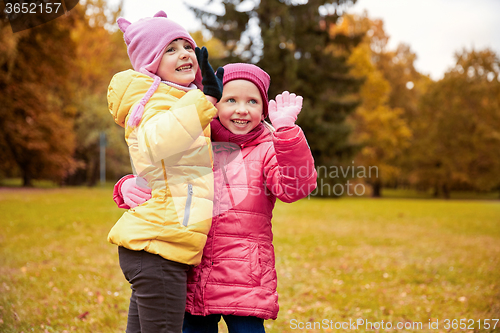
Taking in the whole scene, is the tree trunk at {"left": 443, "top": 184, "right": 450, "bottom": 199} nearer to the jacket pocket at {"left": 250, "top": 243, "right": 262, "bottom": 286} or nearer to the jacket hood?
the jacket pocket at {"left": 250, "top": 243, "right": 262, "bottom": 286}

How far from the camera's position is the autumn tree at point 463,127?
1093 inches

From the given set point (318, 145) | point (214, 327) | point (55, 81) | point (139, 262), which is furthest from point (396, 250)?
point (55, 81)

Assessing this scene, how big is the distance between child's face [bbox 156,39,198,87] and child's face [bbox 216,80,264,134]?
0.62 ft

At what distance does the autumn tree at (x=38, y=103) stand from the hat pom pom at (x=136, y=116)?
1465cm

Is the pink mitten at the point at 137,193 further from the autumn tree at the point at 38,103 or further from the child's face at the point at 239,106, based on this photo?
the autumn tree at the point at 38,103

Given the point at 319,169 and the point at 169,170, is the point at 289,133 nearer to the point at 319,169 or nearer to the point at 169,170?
the point at 169,170

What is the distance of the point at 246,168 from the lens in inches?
77.0

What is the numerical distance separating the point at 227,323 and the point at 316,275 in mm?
3916

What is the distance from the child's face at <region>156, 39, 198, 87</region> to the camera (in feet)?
5.85

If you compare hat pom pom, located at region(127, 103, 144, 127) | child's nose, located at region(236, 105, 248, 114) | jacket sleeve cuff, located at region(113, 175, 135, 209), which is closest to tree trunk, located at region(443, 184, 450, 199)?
child's nose, located at region(236, 105, 248, 114)

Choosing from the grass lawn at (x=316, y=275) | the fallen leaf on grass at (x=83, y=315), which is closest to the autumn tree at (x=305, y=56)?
the grass lawn at (x=316, y=275)

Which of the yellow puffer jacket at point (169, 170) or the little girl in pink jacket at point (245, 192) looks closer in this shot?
the yellow puffer jacket at point (169, 170)

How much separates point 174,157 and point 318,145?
55.1ft

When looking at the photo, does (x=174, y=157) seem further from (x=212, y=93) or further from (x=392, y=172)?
(x=392, y=172)
